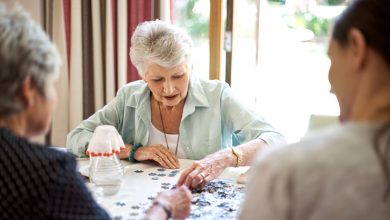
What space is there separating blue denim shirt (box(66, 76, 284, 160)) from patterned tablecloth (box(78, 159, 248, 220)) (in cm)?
24

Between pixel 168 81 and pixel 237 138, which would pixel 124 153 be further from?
pixel 237 138

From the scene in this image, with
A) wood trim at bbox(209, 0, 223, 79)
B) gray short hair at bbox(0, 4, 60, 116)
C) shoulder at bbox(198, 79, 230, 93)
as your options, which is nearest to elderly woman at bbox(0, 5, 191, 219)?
gray short hair at bbox(0, 4, 60, 116)

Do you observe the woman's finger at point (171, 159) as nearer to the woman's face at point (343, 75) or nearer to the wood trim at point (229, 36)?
the woman's face at point (343, 75)

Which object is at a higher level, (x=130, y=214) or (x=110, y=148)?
(x=110, y=148)

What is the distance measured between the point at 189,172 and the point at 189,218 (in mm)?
321

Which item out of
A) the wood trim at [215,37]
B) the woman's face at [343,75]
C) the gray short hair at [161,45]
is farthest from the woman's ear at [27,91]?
the wood trim at [215,37]

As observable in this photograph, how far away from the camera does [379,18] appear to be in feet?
3.17

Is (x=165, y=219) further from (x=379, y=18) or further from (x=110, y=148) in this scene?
(x=379, y=18)

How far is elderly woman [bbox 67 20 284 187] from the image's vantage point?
2324 mm

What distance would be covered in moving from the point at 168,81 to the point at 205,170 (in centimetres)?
61

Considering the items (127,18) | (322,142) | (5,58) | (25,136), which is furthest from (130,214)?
(127,18)

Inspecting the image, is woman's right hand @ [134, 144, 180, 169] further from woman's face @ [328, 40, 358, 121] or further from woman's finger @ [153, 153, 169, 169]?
woman's face @ [328, 40, 358, 121]

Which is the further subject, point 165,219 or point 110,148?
point 110,148

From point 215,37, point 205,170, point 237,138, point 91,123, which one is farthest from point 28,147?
point 215,37
